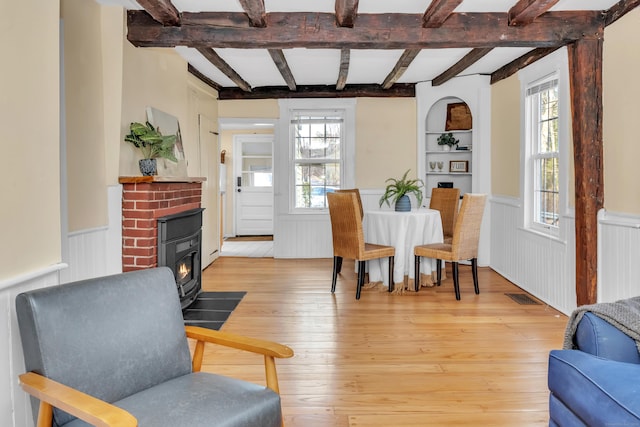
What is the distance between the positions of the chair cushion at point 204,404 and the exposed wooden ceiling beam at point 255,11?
2509 millimetres

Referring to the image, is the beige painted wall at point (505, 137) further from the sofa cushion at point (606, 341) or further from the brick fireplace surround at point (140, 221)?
the brick fireplace surround at point (140, 221)

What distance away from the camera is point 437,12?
3301 mm

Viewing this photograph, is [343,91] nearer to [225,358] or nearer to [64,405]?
[225,358]

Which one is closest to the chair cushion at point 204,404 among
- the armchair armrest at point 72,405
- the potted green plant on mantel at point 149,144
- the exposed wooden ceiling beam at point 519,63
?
the armchair armrest at point 72,405

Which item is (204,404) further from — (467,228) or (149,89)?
(467,228)

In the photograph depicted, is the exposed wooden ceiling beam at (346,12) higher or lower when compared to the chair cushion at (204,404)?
higher

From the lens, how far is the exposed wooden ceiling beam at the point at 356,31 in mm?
3590

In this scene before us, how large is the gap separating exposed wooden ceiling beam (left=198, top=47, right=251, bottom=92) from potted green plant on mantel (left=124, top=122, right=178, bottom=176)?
100cm

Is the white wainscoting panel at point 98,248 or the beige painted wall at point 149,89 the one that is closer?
the white wainscoting panel at point 98,248

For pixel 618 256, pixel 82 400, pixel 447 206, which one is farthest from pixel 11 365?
pixel 447 206

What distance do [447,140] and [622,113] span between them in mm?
3196

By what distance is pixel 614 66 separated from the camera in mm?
3338

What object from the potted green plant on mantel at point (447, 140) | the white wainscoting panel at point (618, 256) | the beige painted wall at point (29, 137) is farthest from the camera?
the potted green plant on mantel at point (447, 140)

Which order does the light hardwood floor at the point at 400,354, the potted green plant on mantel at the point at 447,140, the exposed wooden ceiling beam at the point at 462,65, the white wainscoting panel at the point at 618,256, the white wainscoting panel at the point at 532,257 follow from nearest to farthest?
the light hardwood floor at the point at 400,354 < the white wainscoting panel at the point at 618,256 < the white wainscoting panel at the point at 532,257 < the exposed wooden ceiling beam at the point at 462,65 < the potted green plant on mantel at the point at 447,140
